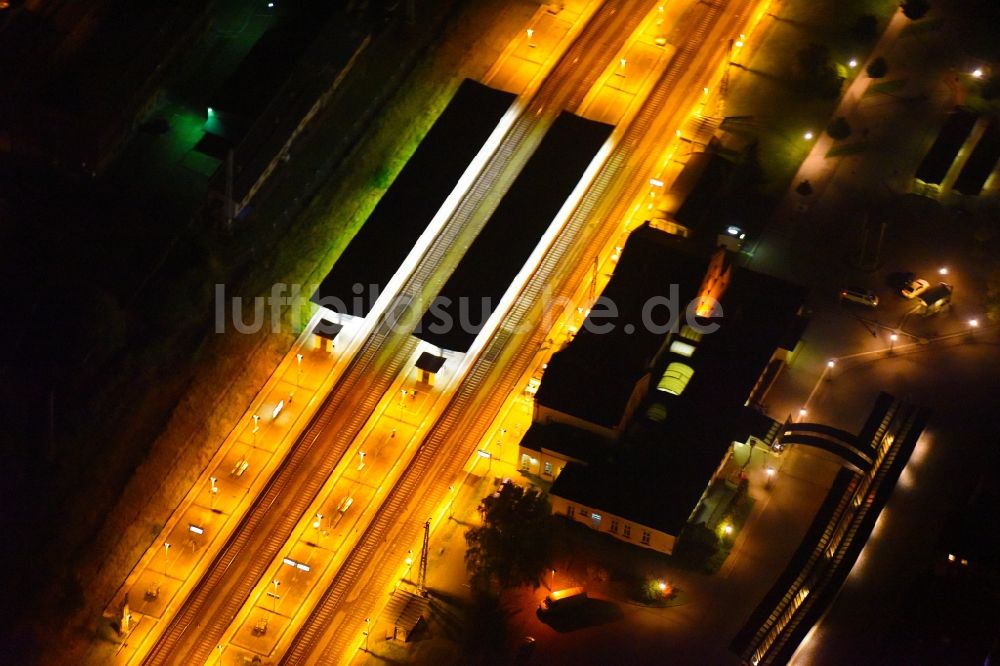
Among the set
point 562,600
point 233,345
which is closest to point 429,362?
point 233,345

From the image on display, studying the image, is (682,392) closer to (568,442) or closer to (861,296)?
(568,442)

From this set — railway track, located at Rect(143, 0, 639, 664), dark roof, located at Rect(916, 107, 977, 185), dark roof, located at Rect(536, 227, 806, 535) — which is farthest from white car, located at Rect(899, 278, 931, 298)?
railway track, located at Rect(143, 0, 639, 664)

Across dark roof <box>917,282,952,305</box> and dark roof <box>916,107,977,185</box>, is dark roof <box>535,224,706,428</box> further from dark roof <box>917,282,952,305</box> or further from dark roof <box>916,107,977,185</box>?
dark roof <box>916,107,977,185</box>

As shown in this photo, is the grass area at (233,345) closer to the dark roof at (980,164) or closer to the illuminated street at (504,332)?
the illuminated street at (504,332)

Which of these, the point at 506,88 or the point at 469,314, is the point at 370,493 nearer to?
the point at 469,314

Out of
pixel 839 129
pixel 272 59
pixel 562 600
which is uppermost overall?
pixel 839 129

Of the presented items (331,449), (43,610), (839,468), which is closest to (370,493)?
(331,449)
